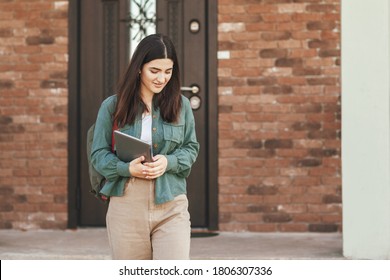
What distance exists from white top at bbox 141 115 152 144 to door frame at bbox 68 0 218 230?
11.1 ft

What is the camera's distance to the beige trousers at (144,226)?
3.02m

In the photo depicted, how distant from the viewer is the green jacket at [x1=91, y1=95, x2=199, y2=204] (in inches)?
120

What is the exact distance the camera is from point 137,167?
2.98 metres

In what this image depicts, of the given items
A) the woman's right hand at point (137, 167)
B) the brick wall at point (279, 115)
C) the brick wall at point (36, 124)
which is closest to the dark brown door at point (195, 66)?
the brick wall at point (279, 115)

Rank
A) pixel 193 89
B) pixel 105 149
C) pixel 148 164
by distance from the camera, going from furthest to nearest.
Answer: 1. pixel 193 89
2. pixel 105 149
3. pixel 148 164

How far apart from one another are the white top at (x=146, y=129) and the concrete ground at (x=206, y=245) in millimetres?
2342

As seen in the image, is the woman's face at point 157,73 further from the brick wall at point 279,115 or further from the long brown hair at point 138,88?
the brick wall at point 279,115

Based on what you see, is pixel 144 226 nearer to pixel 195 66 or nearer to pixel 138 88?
pixel 138 88

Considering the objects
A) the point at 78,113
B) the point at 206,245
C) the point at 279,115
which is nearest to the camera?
the point at 206,245

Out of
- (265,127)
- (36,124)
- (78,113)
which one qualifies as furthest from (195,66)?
(36,124)

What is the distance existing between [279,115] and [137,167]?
358 centimetres

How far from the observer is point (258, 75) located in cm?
646
